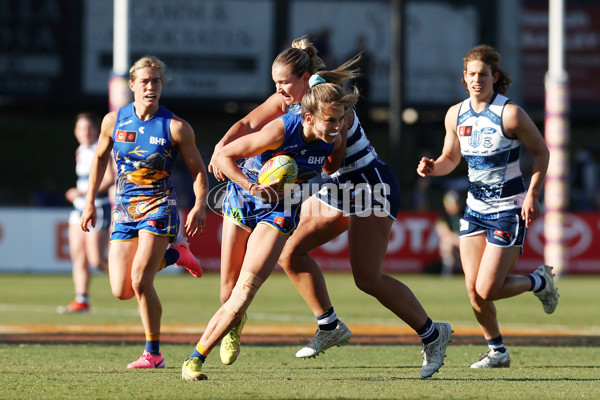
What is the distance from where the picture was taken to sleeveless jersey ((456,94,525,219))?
732cm

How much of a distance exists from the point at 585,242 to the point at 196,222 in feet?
50.5

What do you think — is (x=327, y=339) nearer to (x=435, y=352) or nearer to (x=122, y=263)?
(x=435, y=352)

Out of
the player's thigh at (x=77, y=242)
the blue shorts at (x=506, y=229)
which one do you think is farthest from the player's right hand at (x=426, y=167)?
the player's thigh at (x=77, y=242)

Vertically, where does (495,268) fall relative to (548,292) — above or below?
above

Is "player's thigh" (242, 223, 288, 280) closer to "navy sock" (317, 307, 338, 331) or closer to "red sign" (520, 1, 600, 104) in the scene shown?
"navy sock" (317, 307, 338, 331)

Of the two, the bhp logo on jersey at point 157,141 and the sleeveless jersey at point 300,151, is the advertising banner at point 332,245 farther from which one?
the sleeveless jersey at point 300,151

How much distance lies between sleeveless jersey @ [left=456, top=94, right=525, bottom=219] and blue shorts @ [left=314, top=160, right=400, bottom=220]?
64cm

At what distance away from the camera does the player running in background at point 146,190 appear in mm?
7098

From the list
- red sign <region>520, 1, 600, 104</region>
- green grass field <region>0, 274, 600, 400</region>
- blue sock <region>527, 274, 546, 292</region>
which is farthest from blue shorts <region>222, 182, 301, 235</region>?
red sign <region>520, 1, 600, 104</region>

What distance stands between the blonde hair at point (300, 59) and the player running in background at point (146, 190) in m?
0.84

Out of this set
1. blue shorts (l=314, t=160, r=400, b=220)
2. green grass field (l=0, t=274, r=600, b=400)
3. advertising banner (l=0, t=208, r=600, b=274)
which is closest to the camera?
green grass field (l=0, t=274, r=600, b=400)

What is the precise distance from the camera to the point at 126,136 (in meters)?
7.16

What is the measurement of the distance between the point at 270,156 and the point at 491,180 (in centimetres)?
169

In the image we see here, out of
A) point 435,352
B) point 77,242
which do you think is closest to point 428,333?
point 435,352
